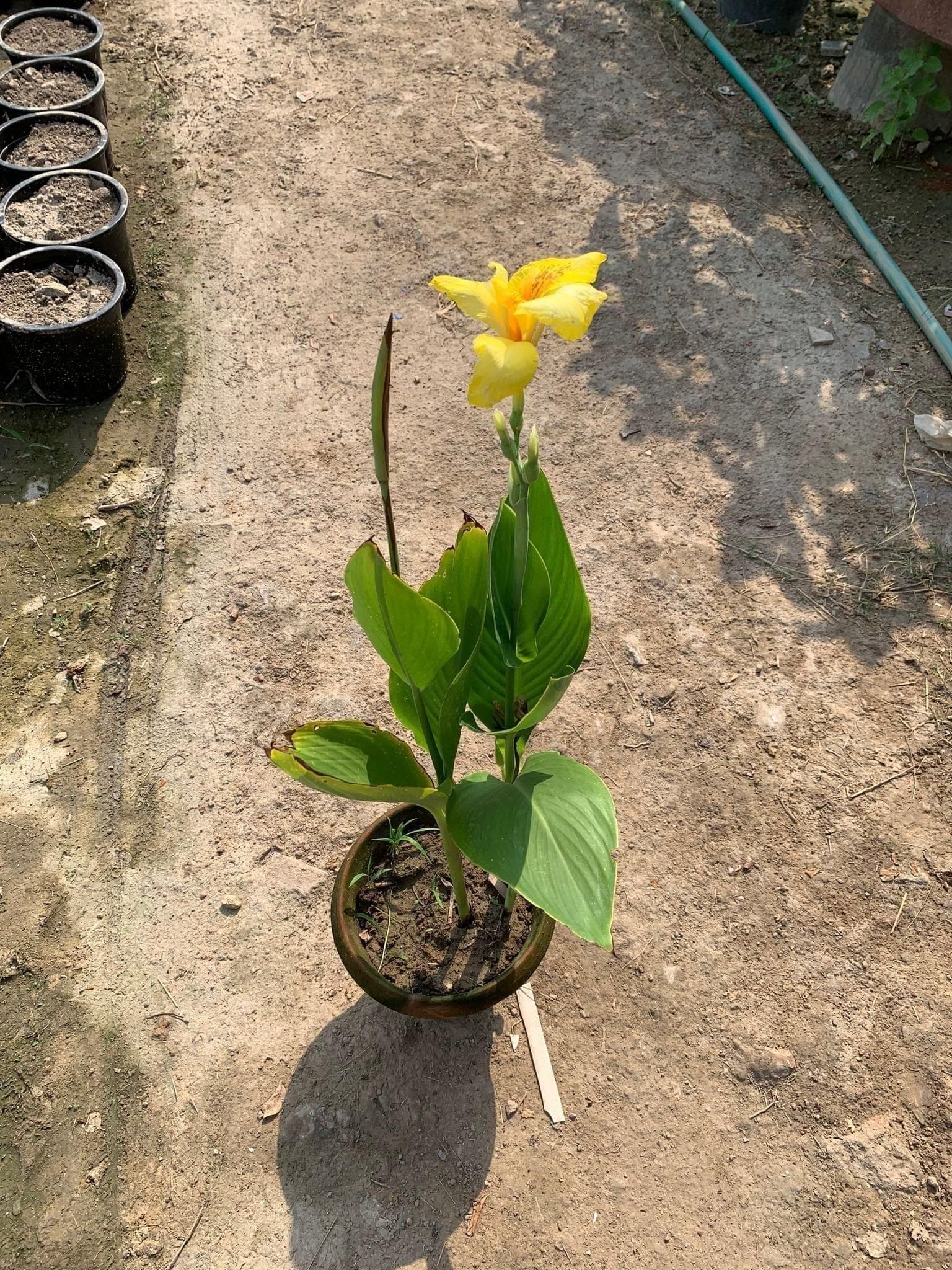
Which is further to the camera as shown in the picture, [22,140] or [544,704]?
[22,140]

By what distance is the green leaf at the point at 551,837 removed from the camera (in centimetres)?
131

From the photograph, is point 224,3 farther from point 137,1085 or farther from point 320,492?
point 137,1085

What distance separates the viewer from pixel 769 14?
4176mm

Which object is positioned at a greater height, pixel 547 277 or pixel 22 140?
pixel 547 277

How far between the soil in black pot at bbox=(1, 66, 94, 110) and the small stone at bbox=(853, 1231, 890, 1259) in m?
4.03

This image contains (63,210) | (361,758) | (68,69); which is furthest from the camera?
(68,69)

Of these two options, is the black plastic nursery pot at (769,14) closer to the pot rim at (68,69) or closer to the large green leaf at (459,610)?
the pot rim at (68,69)

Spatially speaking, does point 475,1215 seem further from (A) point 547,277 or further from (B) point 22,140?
(B) point 22,140

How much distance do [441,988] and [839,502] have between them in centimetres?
178

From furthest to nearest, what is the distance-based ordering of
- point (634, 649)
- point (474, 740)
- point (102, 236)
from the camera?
1. point (102, 236)
2. point (634, 649)
3. point (474, 740)

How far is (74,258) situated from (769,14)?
3.09m

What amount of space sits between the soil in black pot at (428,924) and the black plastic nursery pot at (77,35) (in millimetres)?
3423

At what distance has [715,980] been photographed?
6.59 feet

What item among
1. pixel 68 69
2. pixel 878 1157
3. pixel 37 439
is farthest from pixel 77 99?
pixel 878 1157
